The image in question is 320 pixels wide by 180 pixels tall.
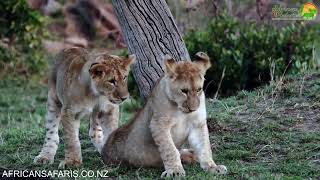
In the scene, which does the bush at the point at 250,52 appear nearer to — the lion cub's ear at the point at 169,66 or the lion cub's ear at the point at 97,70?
the lion cub's ear at the point at 97,70

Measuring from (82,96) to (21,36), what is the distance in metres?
7.83

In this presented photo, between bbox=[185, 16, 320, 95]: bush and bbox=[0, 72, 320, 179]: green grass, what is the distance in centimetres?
145

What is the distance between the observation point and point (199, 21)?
52.5ft

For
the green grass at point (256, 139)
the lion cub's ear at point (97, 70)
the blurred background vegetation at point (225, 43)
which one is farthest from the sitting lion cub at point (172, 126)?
the blurred background vegetation at point (225, 43)

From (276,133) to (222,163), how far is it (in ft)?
3.34

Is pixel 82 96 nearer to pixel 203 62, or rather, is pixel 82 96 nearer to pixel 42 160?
pixel 42 160

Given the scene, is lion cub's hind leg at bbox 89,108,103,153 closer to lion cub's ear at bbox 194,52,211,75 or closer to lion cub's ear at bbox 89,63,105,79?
lion cub's ear at bbox 89,63,105,79

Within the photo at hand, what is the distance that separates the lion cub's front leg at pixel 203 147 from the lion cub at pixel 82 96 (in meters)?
0.69

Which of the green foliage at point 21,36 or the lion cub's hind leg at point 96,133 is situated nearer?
the lion cub's hind leg at point 96,133

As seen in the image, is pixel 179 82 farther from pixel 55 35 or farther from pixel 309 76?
pixel 55 35

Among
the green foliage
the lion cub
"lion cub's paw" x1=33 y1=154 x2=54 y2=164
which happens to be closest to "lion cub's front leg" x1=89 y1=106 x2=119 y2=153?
the lion cub

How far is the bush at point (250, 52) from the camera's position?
1092cm

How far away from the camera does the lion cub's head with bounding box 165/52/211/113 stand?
19.4 feet

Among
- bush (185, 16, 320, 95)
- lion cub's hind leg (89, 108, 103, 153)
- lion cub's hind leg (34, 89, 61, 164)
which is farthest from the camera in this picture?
bush (185, 16, 320, 95)
